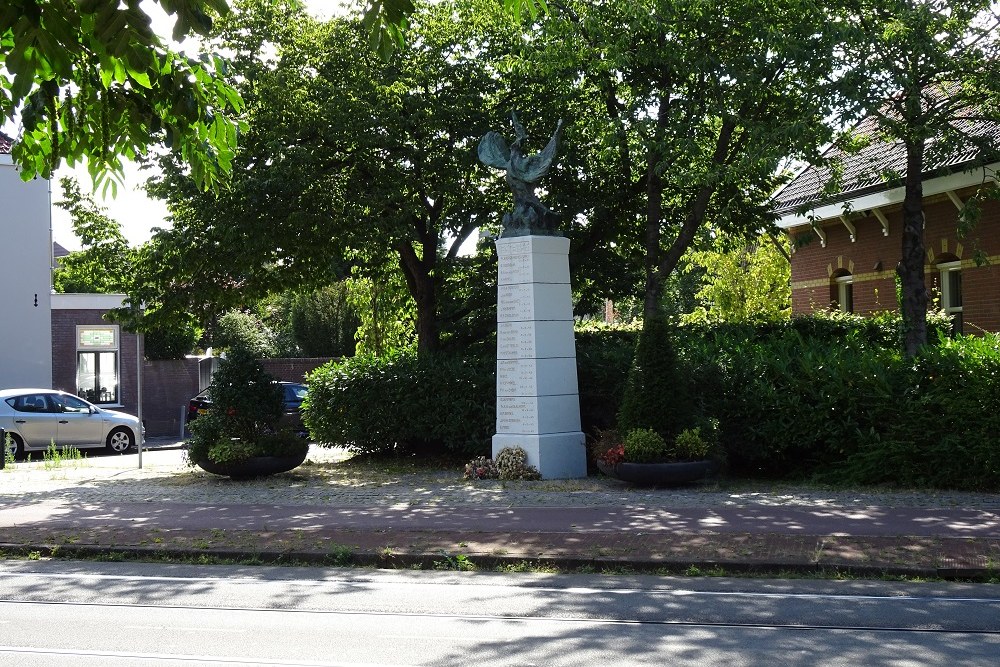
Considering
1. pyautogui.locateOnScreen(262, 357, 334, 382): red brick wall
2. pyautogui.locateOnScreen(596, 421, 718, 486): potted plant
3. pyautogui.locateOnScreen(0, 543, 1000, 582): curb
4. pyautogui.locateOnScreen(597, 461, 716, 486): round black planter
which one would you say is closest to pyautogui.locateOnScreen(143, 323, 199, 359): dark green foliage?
pyautogui.locateOnScreen(262, 357, 334, 382): red brick wall

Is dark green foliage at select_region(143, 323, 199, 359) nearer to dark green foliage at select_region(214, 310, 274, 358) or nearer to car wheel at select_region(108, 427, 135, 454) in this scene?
dark green foliage at select_region(214, 310, 274, 358)

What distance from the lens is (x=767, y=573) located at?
9.24 metres

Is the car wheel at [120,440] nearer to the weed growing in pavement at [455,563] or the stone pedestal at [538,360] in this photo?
the stone pedestal at [538,360]

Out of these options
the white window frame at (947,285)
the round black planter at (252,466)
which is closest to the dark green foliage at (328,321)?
the white window frame at (947,285)

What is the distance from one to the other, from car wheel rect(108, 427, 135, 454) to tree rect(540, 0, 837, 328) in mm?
13313

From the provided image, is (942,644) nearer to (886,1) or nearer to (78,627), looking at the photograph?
(78,627)

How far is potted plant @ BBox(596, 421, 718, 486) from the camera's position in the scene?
46.5 ft

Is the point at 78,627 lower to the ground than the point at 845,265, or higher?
lower

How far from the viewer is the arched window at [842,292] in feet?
82.8

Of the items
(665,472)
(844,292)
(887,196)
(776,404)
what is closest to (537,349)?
(665,472)

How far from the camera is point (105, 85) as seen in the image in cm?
519

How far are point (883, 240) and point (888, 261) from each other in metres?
0.49

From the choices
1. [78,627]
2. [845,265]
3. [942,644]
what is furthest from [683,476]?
[845,265]

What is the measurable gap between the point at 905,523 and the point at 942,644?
15.5 ft
